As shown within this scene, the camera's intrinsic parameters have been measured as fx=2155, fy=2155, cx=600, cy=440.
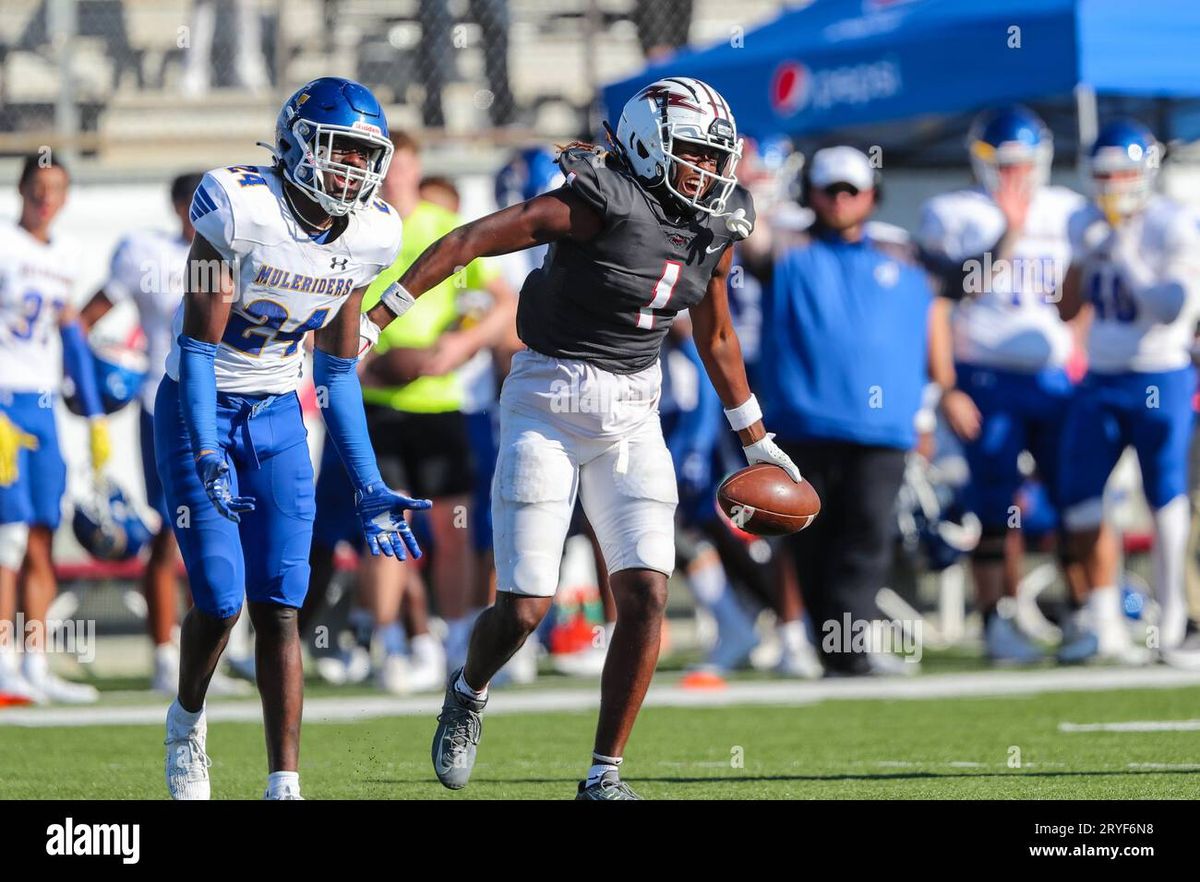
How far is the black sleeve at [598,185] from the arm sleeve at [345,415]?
698 millimetres

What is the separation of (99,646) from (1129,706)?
548cm

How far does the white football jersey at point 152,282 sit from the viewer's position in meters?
8.91

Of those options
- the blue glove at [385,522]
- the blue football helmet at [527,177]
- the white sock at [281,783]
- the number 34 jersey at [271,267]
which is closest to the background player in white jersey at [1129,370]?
the blue football helmet at [527,177]

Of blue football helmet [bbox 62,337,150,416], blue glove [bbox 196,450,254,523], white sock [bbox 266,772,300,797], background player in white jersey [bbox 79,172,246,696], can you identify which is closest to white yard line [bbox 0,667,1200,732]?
background player in white jersey [bbox 79,172,246,696]

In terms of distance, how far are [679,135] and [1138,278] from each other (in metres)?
4.45

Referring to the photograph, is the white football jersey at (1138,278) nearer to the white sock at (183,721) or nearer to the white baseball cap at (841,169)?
the white baseball cap at (841,169)

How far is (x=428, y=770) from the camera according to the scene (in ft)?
20.5

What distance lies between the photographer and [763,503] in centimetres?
567

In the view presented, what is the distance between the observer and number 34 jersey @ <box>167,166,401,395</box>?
5.06 meters

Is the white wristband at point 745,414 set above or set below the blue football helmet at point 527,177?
below

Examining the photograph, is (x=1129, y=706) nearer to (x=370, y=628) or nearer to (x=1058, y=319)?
(x=1058, y=319)

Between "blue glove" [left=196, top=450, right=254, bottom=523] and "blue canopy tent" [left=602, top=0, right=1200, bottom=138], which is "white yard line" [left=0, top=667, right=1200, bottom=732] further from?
"blue canopy tent" [left=602, top=0, right=1200, bottom=138]

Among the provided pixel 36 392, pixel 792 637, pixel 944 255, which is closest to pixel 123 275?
pixel 36 392

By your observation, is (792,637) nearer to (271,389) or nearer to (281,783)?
(271,389)
